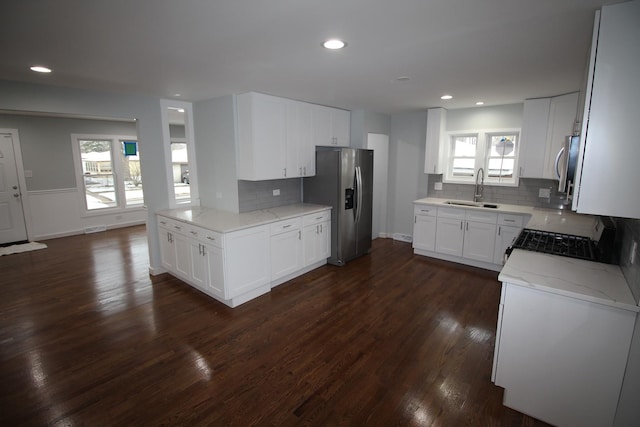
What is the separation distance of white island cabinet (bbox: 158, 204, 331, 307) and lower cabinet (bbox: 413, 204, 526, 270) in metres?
1.74

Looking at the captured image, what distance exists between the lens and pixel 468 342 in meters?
2.76

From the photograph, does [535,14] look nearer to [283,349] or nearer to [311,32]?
[311,32]

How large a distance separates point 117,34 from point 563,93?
4762mm

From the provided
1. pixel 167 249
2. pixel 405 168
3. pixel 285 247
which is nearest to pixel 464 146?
pixel 405 168

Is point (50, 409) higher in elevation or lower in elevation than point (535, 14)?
lower

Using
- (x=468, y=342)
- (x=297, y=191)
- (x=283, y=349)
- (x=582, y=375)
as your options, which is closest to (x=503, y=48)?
(x=582, y=375)

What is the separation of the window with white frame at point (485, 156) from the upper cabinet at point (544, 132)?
A: 0.45 m

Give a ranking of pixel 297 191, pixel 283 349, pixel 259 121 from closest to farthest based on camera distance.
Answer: pixel 283 349, pixel 259 121, pixel 297 191

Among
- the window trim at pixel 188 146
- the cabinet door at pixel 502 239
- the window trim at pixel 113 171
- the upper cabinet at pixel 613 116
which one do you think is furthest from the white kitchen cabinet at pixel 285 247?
the window trim at pixel 113 171

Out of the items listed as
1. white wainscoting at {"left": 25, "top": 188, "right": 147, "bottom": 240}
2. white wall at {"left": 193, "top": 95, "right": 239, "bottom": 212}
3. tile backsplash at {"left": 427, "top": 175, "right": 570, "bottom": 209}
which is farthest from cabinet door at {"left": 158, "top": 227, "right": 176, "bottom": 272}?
tile backsplash at {"left": 427, "top": 175, "right": 570, "bottom": 209}

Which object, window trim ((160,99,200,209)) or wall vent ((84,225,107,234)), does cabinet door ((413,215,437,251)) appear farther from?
wall vent ((84,225,107,234))

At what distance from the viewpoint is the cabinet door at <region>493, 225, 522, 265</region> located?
4.23 meters

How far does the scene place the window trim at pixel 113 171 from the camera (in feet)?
21.1

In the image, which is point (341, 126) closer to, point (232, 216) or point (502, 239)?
point (232, 216)
